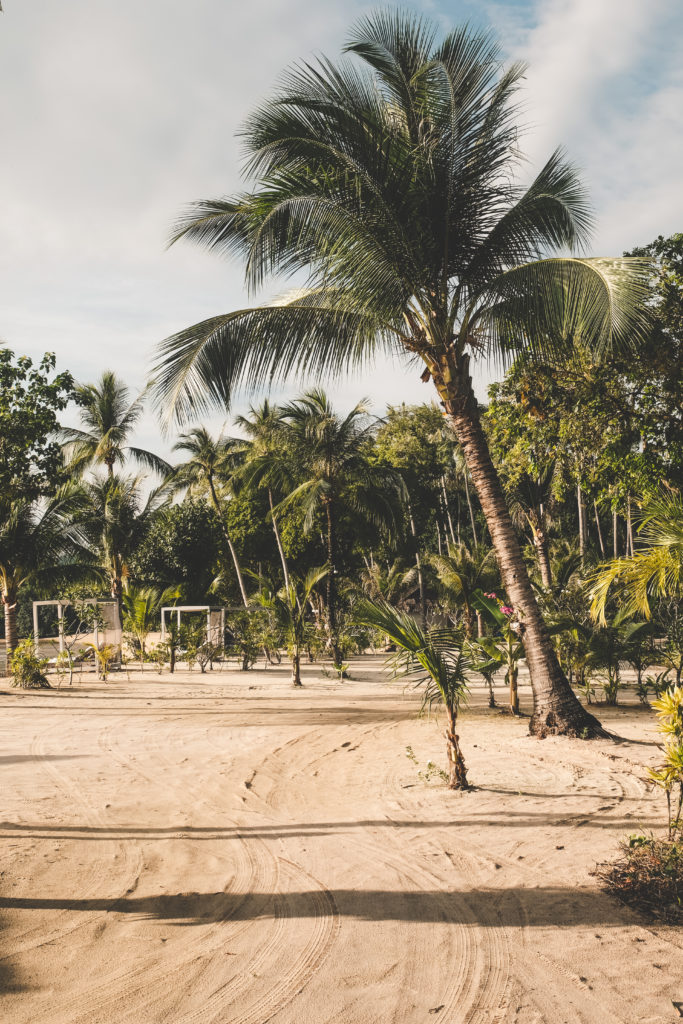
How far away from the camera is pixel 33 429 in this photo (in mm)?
13352

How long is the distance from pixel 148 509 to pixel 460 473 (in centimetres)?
1314

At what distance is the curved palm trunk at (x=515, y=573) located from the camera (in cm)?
789

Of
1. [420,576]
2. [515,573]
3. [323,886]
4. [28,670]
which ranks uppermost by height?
[515,573]

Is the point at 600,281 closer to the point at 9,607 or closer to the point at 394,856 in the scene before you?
the point at 394,856

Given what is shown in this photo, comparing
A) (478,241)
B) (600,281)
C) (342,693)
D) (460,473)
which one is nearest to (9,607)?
(342,693)

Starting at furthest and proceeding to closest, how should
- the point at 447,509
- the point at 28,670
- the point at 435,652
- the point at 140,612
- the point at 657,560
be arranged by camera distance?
the point at 447,509
the point at 140,612
the point at 28,670
the point at 657,560
the point at 435,652

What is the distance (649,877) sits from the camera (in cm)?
398

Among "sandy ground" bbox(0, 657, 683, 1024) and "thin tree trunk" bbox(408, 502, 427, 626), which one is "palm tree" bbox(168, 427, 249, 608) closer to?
"thin tree trunk" bbox(408, 502, 427, 626)

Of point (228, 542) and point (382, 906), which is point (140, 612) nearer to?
point (228, 542)

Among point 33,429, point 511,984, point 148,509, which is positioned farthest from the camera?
point 148,509

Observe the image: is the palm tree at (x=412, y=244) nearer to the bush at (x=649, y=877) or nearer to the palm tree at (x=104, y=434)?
the bush at (x=649, y=877)

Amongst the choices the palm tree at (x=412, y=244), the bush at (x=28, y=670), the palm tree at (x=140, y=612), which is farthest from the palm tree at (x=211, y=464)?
the palm tree at (x=412, y=244)

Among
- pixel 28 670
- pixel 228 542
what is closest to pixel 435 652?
pixel 28 670

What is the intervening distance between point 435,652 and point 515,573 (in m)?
2.43
